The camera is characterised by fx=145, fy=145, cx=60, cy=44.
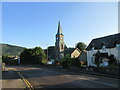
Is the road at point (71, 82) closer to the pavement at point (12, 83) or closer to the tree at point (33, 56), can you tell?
the pavement at point (12, 83)

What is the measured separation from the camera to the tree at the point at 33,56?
2800 inches

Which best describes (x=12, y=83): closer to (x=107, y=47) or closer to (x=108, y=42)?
(x=107, y=47)

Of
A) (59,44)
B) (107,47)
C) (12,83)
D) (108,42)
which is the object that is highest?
(59,44)

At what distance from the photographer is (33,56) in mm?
74688

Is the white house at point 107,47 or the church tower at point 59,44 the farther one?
the church tower at point 59,44

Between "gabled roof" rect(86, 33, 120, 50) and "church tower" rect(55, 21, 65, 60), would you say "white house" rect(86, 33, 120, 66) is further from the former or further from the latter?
"church tower" rect(55, 21, 65, 60)

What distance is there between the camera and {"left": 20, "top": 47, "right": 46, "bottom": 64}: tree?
71.1 metres

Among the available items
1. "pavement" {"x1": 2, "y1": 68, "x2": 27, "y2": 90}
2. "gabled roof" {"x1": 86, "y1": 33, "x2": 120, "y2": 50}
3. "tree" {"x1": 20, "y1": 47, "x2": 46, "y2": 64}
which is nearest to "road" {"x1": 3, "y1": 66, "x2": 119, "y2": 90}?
"pavement" {"x1": 2, "y1": 68, "x2": 27, "y2": 90}

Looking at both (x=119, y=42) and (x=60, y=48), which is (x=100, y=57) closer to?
(x=119, y=42)

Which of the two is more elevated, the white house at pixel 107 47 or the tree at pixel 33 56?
the white house at pixel 107 47

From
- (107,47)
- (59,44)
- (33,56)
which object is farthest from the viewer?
(33,56)

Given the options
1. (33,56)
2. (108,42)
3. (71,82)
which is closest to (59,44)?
(33,56)

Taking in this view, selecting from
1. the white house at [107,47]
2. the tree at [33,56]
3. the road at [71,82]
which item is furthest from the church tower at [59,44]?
the road at [71,82]

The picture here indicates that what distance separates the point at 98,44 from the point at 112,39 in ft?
13.7
